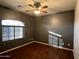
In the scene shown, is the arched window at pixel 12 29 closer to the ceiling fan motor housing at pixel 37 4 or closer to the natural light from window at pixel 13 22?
the natural light from window at pixel 13 22

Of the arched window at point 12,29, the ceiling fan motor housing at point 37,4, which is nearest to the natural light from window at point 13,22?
the arched window at point 12,29

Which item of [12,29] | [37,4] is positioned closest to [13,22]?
[12,29]

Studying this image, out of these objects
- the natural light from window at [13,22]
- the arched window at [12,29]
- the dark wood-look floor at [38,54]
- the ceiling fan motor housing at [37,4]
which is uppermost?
the ceiling fan motor housing at [37,4]

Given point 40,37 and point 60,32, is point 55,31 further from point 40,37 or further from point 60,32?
point 40,37

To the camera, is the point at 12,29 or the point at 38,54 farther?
the point at 12,29

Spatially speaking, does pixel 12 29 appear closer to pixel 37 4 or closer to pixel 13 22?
pixel 13 22

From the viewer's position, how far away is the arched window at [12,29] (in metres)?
4.39

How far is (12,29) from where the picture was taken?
493 centimetres

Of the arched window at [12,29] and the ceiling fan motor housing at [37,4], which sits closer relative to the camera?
the ceiling fan motor housing at [37,4]

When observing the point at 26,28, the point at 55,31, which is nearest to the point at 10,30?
the point at 26,28

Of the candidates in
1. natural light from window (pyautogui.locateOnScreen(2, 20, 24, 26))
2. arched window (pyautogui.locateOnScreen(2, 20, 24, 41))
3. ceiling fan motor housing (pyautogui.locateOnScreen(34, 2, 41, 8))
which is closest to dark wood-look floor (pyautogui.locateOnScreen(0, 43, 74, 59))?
arched window (pyautogui.locateOnScreen(2, 20, 24, 41))

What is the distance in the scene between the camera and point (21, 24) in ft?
18.7

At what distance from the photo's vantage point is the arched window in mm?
4386

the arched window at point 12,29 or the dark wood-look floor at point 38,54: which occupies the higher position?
the arched window at point 12,29
